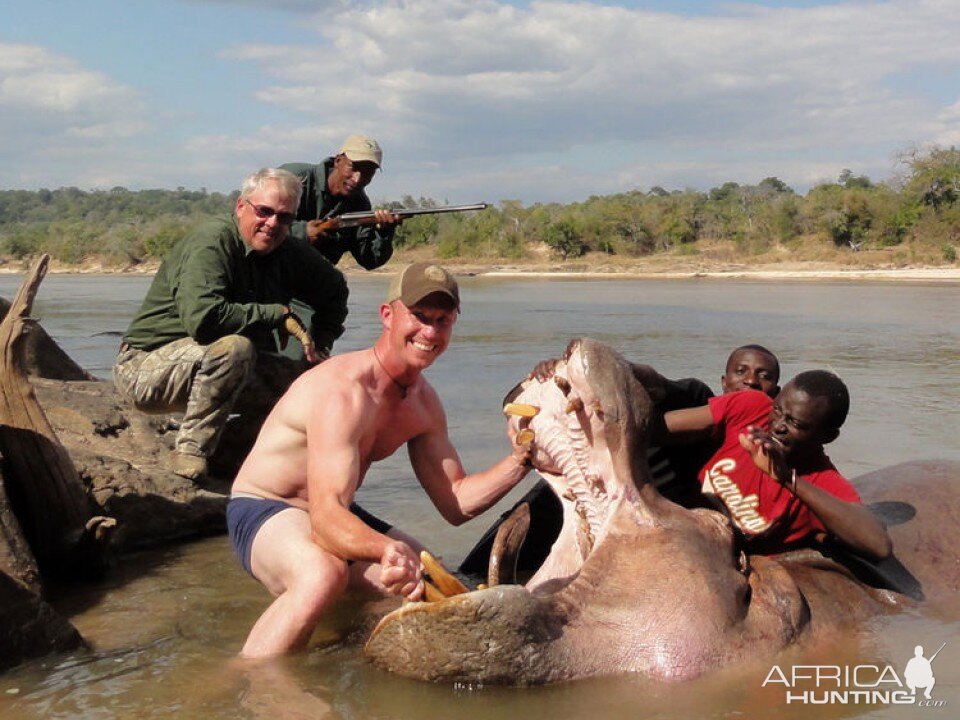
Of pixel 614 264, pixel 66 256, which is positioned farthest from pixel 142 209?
pixel 614 264

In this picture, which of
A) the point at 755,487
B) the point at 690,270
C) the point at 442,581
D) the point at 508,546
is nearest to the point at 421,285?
the point at 508,546

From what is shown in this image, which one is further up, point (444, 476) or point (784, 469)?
point (784, 469)

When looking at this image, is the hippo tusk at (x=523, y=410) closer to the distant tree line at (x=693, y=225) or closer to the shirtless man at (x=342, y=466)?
the shirtless man at (x=342, y=466)

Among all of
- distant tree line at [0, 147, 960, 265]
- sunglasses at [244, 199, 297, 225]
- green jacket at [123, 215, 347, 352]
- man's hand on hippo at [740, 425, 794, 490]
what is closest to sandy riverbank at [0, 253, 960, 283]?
distant tree line at [0, 147, 960, 265]

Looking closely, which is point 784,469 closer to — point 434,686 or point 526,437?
point 526,437

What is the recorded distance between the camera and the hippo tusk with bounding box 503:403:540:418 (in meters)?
3.70

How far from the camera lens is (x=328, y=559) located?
3953 mm

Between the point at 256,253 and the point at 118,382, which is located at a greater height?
the point at 256,253

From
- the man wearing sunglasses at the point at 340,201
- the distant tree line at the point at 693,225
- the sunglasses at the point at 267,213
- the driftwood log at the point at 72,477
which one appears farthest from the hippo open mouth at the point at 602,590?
the distant tree line at the point at 693,225

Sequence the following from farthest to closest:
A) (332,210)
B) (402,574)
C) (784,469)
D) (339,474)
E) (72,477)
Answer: (332,210), (72,477), (339,474), (784,469), (402,574)

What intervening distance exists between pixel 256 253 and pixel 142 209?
399 ft

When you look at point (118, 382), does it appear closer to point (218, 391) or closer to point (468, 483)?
point (218, 391)

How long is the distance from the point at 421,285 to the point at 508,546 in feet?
2.96

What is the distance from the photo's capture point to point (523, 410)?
12.1 ft
